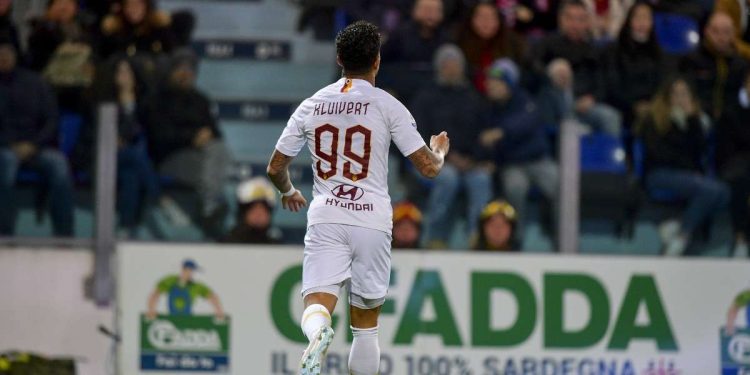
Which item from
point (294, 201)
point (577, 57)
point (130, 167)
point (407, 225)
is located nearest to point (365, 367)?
point (294, 201)

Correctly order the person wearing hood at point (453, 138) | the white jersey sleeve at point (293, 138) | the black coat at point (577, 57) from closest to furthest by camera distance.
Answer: the white jersey sleeve at point (293, 138) < the person wearing hood at point (453, 138) < the black coat at point (577, 57)

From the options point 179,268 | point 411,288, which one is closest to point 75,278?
point 179,268

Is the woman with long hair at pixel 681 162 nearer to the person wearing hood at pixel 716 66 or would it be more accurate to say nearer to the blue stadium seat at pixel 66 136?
the person wearing hood at pixel 716 66

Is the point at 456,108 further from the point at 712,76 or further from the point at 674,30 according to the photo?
the point at 674,30

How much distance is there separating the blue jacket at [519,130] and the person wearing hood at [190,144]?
199 centimetres

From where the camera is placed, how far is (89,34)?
1220cm

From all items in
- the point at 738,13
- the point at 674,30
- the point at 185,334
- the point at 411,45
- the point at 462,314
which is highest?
the point at 738,13

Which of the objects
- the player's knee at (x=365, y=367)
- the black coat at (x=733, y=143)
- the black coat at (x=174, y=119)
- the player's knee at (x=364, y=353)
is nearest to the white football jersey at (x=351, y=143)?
the player's knee at (x=364, y=353)

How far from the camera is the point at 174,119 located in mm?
10711

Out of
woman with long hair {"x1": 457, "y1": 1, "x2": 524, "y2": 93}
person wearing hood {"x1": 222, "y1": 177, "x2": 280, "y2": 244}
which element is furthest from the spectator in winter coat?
person wearing hood {"x1": 222, "y1": 177, "x2": 280, "y2": 244}

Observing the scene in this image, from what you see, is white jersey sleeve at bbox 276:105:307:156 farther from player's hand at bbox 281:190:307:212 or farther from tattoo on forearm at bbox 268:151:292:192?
player's hand at bbox 281:190:307:212

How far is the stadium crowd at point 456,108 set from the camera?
405 inches

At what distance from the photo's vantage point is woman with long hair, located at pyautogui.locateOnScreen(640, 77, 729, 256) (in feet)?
35.1

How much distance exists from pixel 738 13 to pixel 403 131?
6.87m
